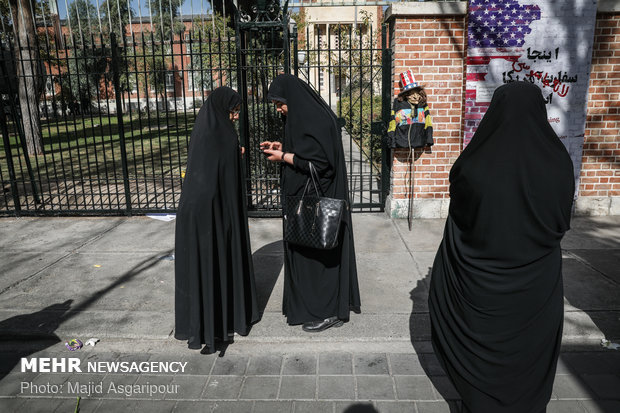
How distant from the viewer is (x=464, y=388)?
261cm

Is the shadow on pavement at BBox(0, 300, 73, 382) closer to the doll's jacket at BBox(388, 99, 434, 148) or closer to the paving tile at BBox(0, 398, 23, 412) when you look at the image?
the paving tile at BBox(0, 398, 23, 412)

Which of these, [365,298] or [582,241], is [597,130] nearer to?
[582,241]

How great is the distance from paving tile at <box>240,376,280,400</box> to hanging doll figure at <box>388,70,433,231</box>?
3785 mm

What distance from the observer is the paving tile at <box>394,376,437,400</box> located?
325 centimetres

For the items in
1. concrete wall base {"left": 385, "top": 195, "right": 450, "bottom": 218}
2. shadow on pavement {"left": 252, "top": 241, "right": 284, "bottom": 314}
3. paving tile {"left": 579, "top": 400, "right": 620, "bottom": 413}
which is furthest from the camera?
concrete wall base {"left": 385, "top": 195, "right": 450, "bottom": 218}

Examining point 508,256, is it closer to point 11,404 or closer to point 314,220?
point 314,220

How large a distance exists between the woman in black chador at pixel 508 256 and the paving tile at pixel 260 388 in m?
1.30

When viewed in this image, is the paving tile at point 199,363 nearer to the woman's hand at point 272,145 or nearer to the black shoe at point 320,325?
the black shoe at point 320,325

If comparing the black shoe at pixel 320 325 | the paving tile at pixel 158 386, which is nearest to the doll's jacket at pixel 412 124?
the black shoe at pixel 320 325

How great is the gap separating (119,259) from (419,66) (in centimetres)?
479

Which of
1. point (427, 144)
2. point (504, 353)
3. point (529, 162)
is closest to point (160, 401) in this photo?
point (504, 353)

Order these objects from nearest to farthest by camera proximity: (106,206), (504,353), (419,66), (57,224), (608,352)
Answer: (504,353), (608,352), (419,66), (57,224), (106,206)

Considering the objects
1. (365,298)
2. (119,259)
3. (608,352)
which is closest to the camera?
(608,352)

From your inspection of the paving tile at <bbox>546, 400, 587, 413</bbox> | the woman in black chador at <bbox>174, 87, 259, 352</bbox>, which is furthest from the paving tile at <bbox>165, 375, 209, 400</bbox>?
the paving tile at <bbox>546, 400, 587, 413</bbox>
